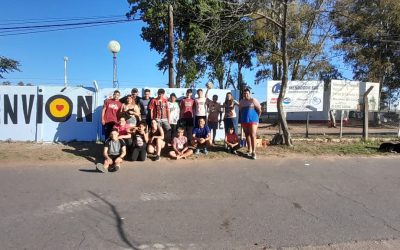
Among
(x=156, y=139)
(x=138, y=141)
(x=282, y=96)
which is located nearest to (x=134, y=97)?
(x=156, y=139)

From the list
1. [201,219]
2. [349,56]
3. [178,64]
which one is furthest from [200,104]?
[349,56]

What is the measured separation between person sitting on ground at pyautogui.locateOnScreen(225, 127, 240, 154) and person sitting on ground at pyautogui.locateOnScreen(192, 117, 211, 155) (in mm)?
555

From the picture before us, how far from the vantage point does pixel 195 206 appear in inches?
250

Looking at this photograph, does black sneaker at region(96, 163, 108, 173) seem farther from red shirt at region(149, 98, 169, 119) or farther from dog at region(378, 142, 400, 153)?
dog at region(378, 142, 400, 153)

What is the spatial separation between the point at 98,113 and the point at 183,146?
331 cm

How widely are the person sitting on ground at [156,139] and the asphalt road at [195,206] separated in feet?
1.78

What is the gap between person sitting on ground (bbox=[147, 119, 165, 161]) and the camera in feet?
→ 32.5

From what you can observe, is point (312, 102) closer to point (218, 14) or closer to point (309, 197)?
point (218, 14)

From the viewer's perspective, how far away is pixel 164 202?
652 centimetres

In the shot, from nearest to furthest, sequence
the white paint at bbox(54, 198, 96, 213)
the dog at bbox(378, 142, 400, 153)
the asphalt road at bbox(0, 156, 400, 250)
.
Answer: the asphalt road at bbox(0, 156, 400, 250), the white paint at bbox(54, 198, 96, 213), the dog at bbox(378, 142, 400, 153)

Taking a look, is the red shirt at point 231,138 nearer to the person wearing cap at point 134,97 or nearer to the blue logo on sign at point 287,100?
the person wearing cap at point 134,97

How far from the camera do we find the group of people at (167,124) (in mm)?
9625

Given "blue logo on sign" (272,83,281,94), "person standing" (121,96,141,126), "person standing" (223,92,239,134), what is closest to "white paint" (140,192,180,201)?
"person standing" (121,96,141,126)


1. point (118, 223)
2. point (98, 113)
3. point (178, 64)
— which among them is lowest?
point (118, 223)
